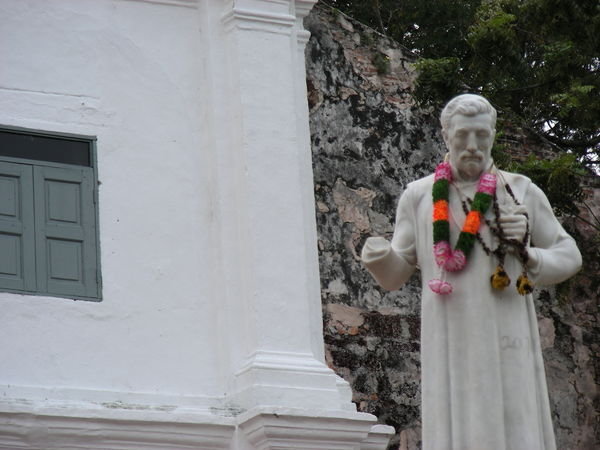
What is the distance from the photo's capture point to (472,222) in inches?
323

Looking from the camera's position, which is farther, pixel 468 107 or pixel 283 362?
pixel 283 362

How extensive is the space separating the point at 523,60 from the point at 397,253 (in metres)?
8.17

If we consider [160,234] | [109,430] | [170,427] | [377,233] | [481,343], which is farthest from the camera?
[377,233]

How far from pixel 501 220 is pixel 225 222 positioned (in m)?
4.99

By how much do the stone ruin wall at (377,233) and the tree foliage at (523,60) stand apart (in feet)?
1.71

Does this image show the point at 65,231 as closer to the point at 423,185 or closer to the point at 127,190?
the point at 127,190

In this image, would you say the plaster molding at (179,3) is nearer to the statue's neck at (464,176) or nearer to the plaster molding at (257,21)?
the plaster molding at (257,21)

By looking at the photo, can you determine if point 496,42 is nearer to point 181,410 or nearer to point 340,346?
point 340,346

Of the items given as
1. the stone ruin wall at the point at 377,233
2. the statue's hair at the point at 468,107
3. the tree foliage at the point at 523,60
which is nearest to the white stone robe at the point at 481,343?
the statue's hair at the point at 468,107

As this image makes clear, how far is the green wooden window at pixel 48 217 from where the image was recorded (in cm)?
1241

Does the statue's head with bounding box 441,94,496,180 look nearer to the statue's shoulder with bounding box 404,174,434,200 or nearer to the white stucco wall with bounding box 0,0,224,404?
the statue's shoulder with bounding box 404,174,434,200

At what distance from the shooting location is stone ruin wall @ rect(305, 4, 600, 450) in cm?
1509

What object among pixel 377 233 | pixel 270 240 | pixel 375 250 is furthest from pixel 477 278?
pixel 377 233

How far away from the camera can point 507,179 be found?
8484mm
